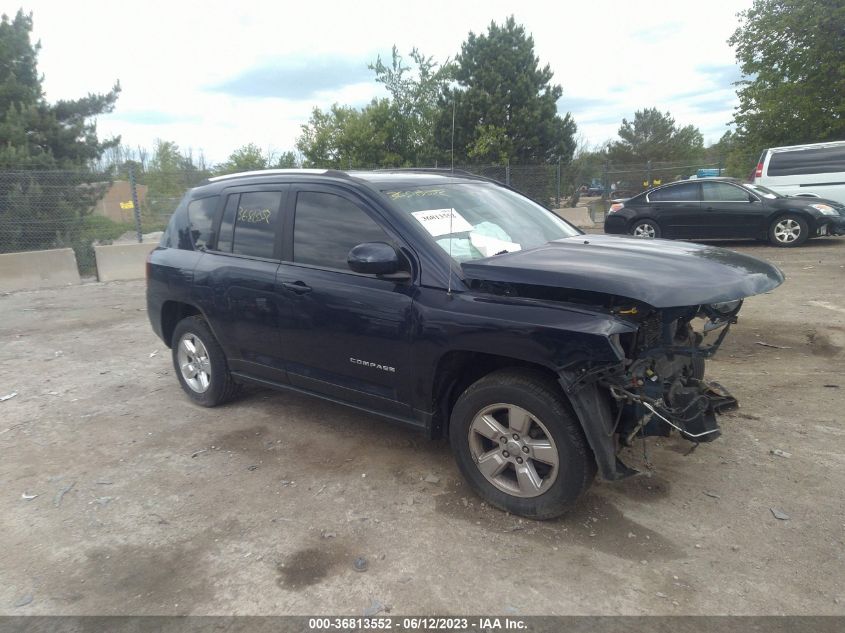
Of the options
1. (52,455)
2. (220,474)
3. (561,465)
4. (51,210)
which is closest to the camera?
(561,465)

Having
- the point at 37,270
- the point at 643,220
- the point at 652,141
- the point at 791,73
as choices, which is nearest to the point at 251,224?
the point at 37,270

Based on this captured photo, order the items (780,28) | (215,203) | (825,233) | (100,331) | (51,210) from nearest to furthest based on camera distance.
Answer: (215,203) < (100,331) < (825,233) < (51,210) < (780,28)

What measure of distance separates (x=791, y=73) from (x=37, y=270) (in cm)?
2590

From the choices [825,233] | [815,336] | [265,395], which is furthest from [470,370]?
[825,233]

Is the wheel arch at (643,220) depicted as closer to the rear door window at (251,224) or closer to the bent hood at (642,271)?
the bent hood at (642,271)

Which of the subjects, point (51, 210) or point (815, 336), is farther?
point (51, 210)

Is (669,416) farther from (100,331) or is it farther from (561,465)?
(100,331)

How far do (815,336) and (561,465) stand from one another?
4544 millimetres

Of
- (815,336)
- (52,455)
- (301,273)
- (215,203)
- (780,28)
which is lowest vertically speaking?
(52,455)

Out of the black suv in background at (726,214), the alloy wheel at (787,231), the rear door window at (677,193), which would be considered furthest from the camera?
the rear door window at (677,193)

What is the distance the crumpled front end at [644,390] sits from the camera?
9.43ft

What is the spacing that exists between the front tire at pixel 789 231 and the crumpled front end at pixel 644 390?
34.1 ft

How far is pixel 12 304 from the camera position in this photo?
32.5 feet

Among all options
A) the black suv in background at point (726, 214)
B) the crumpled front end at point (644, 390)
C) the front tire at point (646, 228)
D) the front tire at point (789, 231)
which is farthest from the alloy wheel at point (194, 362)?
the front tire at point (789, 231)
